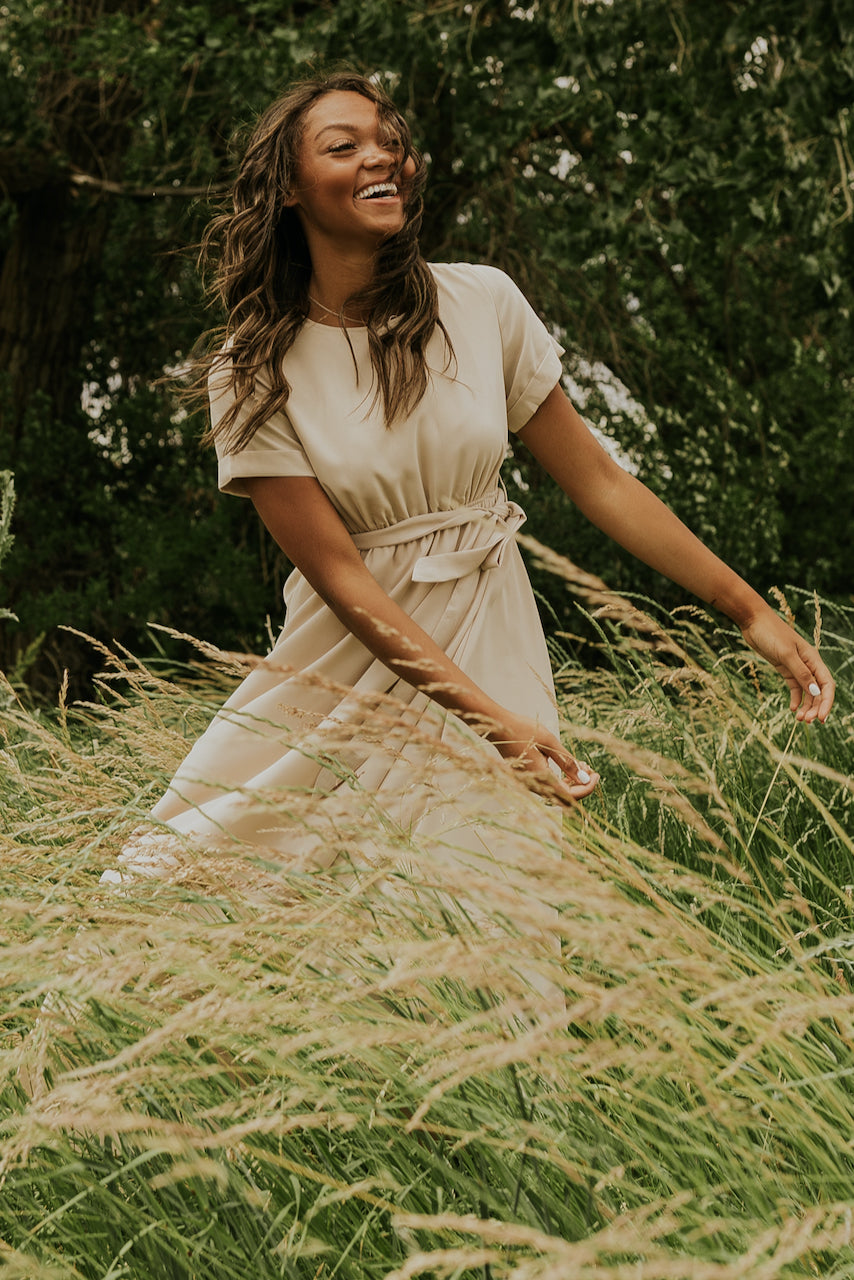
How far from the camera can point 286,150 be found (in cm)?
229

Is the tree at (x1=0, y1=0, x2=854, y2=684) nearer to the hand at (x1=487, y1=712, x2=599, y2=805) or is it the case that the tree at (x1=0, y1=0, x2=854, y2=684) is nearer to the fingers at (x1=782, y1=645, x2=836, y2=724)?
the fingers at (x1=782, y1=645, x2=836, y2=724)

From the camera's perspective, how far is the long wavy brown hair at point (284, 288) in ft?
7.25

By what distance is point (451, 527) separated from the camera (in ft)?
7.45

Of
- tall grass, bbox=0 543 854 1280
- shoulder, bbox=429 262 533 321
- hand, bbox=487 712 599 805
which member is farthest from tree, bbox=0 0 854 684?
tall grass, bbox=0 543 854 1280

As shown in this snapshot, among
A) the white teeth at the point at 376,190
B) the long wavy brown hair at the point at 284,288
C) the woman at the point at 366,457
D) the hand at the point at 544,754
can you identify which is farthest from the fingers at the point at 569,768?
the white teeth at the point at 376,190

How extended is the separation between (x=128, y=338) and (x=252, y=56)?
9.73 ft

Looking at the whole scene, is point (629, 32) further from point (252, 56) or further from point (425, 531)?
point (425, 531)

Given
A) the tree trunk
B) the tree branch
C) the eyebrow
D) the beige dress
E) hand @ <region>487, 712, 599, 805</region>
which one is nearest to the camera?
hand @ <region>487, 712, 599, 805</region>

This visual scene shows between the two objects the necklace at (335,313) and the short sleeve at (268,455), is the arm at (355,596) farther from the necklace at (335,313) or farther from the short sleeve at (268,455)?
the necklace at (335,313)

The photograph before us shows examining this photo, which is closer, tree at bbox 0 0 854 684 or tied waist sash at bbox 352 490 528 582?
tied waist sash at bbox 352 490 528 582

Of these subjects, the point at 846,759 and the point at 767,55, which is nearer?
the point at 846,759

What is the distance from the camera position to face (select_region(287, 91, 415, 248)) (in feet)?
7.30

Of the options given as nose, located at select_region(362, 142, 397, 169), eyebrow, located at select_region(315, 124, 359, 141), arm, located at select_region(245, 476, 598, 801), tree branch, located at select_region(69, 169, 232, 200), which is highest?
eyebrow, located at select_region(315, 124, 359, 141)

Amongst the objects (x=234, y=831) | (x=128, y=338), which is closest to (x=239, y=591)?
(x=128, y=338)
